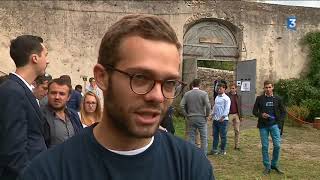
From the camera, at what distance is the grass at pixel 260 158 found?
26.2 feet

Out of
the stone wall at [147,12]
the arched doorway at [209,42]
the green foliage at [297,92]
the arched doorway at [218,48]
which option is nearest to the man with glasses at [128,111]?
the stone wall at [147,12]

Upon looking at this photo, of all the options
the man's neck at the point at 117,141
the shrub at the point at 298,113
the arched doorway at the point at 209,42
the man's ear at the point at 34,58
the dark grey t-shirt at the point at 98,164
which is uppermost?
the arched doorway at the point at 209,42

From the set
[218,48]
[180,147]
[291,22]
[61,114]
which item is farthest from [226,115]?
[291,22]

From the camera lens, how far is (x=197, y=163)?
1664 millimetres

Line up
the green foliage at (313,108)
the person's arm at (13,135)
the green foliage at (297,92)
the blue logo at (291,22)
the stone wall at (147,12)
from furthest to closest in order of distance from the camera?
the blue logo at (291,22) → the green foliage at (297,92) → the green foliage at (313,108) → the stone wall at (147,12) → the person's arm at (13,135)

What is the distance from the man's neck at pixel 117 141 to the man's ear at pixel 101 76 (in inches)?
5.5

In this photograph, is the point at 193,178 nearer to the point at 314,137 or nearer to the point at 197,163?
the point at 197,163

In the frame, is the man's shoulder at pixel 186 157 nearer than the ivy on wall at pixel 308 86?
Yes

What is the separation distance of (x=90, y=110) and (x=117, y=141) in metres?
3.71

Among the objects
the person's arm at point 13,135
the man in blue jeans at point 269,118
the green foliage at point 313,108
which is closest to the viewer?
the person's arm at point 13,135

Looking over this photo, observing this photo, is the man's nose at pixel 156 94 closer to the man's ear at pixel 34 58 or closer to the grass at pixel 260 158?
the man's ear at pixel 34 58

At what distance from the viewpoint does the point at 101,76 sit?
1586 millimetres

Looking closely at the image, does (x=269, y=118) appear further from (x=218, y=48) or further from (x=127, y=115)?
(x=218, y=48)

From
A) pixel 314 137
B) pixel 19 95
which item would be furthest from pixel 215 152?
pixel 19 95
